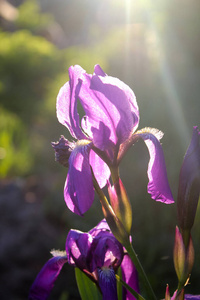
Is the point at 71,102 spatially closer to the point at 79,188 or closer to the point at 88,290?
the point at 79,188

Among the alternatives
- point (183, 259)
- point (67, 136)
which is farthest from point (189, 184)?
point (67, 136)

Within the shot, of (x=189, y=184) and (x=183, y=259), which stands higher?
(x=189, y=184)

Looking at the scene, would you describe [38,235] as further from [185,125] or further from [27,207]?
[185,125]

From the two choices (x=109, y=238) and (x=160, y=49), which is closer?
(x=109, y=238)

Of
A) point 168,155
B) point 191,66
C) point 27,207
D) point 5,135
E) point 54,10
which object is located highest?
point 54,10

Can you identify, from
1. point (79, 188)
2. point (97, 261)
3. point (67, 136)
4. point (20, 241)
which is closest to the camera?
point (79, 188)

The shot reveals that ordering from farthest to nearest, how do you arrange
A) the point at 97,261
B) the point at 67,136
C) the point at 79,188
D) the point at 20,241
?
the point at 67,136, the point at 20,241, the point at 97,261, the point at 79,188

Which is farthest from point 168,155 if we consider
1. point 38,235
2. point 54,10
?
point 54,10

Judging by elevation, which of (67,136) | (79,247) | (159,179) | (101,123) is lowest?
(79,247)

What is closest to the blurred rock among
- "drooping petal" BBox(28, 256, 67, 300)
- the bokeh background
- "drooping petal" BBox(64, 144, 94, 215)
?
the bokeh background
